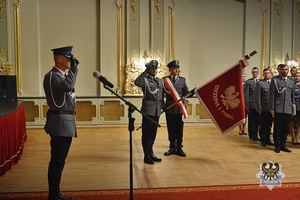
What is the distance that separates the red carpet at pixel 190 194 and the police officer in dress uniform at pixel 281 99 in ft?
6.11

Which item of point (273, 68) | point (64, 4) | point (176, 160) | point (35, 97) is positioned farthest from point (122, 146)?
point (273, 68)

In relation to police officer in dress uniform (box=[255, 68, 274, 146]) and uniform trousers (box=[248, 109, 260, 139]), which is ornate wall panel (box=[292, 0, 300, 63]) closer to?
uniform trousers (box=[248, 109, 260, 139])

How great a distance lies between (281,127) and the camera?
16.7 ft

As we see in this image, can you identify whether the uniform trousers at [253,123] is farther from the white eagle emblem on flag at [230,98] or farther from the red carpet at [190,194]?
the red carpet at [190,194]

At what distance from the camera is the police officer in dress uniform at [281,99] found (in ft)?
16.1

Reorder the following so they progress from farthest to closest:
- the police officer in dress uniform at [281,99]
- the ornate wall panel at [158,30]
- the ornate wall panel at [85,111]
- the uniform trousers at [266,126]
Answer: the ornate wall panel at [158,30] → the ornate wall panel at [85,111] → the uniform trousers at [266,126] → the police officer in dress uniform at [281,99]

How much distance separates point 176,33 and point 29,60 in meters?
3.62

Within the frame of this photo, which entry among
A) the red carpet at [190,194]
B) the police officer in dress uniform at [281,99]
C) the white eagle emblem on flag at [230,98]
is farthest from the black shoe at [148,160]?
the police officer in dress uniform at [281,99]

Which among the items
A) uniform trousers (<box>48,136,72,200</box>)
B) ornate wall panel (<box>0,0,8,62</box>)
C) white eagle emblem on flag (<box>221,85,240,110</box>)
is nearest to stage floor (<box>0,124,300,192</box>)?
uniform trousers (<box>48,136,72,200</box>)

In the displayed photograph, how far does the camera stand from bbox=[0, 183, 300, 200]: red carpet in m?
3.02

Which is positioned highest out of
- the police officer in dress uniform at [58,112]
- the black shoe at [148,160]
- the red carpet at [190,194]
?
the police officer in dress uniform at [58,112]

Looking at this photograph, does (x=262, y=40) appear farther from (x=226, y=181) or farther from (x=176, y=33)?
(x=226, y=181)

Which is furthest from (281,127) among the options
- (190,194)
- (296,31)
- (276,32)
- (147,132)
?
(296,31)

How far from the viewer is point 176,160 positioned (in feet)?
14.9
